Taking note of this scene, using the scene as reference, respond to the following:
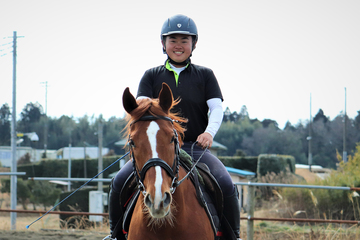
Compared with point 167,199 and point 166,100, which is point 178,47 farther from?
point 167,199

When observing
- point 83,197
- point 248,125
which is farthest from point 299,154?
point 83,197

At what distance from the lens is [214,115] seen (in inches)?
129

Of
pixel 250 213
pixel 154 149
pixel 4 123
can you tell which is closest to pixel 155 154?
pixel 154 149

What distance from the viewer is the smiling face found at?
352 cm

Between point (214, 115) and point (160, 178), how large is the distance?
1.20 meters

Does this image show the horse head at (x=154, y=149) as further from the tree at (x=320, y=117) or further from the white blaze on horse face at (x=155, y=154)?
the tree at (x=320, y=117)

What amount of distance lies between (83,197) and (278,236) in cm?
1622

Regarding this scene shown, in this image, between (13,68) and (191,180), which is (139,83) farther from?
(13,68)

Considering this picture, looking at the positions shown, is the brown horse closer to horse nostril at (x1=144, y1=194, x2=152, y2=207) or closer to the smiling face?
horse nostril at (x1=144, y1=194, x2=152, y2=207)

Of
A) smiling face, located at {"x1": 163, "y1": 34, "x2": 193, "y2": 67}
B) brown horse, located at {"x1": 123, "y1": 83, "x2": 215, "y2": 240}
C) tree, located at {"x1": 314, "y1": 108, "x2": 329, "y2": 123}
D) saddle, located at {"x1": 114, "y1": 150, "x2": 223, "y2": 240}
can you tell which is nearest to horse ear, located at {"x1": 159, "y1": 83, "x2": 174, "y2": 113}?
brown horse, located at {"x1": 123, "y1": 83, "x2": 215, "y2": 240}

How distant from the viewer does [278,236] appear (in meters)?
8.34

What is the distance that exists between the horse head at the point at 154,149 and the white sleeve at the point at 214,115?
0.65 meters

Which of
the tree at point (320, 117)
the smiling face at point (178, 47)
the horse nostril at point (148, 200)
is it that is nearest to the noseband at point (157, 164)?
the horse nostril at point (148, 200)

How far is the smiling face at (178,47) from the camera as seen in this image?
352cm
